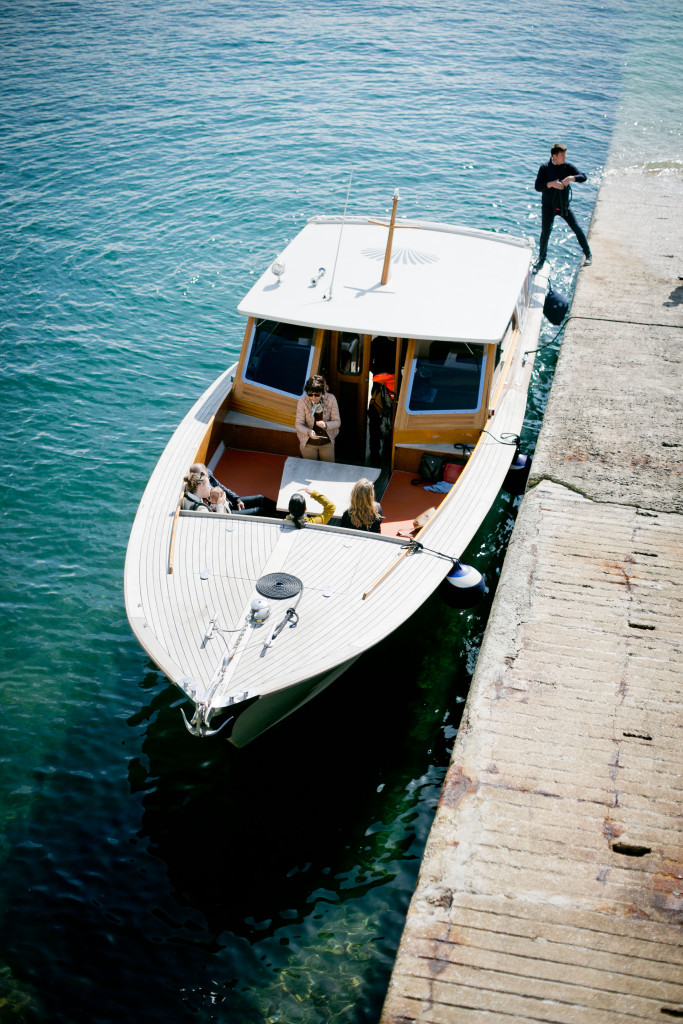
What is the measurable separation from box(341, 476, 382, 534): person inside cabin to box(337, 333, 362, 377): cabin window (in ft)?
7.60

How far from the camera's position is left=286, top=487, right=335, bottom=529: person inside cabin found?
720 cm

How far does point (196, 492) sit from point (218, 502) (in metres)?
0.27

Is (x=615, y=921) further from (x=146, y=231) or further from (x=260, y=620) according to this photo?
(x=146, y=231)

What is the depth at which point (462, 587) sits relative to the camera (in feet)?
24.8

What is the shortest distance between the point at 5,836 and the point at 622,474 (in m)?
6.80

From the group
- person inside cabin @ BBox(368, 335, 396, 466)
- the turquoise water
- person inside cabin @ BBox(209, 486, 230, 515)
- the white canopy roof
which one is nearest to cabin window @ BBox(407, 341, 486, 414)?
the white canopy roof

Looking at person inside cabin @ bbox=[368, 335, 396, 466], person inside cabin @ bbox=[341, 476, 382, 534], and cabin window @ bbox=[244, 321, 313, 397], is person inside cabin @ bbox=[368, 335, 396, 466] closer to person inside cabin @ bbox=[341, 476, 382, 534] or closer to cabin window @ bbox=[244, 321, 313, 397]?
cabin window @ bbox=[244, 321, 313, 397]

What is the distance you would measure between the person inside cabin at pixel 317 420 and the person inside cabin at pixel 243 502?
3.02ft

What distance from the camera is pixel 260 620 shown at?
643 centimetres

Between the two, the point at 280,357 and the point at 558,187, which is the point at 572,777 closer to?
the point at 280,357

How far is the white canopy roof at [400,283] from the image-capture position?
8719mm

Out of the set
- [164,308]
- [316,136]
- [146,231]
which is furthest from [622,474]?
[316,136]

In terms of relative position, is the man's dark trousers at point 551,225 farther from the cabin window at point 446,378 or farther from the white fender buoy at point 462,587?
the white fender buoy at point 462,587

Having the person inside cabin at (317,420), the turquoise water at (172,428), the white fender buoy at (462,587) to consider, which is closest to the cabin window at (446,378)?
the person inside cabin at (317,420)
